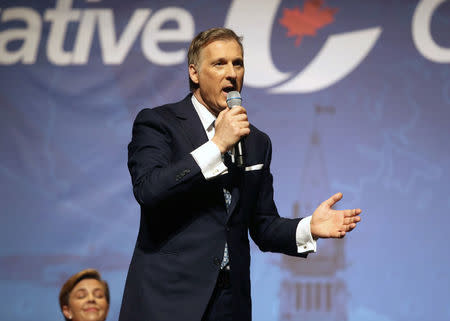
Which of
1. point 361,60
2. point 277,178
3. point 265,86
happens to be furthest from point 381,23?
point 277,178

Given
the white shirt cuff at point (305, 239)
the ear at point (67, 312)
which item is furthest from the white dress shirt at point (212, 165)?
the ear at point (67, 312)

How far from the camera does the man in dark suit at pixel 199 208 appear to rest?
67.2 inches

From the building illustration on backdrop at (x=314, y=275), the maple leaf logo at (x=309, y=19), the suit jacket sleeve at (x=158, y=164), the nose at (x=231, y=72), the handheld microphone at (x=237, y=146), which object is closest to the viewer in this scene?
the suit jacket sleeve at (x=158, y=164)

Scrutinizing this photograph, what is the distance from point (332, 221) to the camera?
2.00 metres

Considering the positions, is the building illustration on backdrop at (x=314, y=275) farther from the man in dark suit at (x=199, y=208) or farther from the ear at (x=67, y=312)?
the man in dark suit at (x=199, y=208)

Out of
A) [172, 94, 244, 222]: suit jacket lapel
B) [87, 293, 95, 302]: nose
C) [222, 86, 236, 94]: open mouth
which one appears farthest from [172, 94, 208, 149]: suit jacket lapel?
[87, 293, 95, 302]: nose

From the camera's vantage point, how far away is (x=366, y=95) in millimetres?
3848

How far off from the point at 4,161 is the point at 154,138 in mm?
2386

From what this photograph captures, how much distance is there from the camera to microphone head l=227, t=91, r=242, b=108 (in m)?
1.84

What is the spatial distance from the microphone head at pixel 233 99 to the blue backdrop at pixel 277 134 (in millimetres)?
1961

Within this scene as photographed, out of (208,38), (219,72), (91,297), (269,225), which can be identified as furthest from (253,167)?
(91,297)

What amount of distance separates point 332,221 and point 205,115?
529 millimetres

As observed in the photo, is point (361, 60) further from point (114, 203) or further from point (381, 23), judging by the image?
point (114, 203)

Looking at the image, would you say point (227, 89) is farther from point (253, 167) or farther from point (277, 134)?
point (277, 134)
